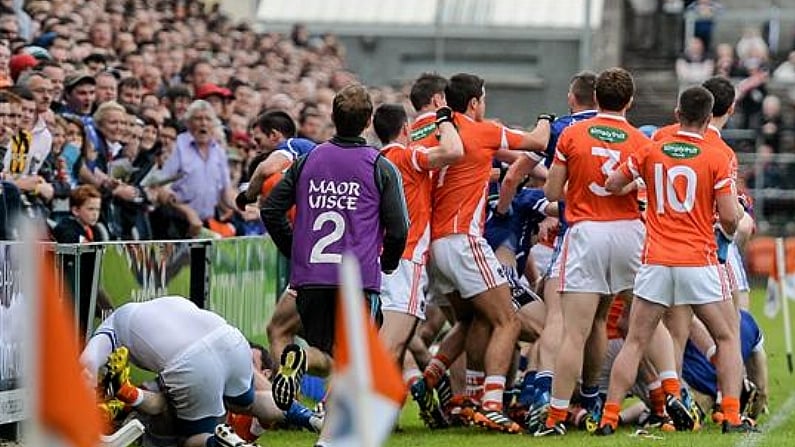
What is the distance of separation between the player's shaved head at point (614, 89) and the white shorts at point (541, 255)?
234 cm

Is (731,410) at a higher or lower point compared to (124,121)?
lower

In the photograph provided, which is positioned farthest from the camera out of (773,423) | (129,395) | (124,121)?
(124,121)

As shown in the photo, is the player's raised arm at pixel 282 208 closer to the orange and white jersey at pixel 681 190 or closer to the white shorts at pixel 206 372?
the white shorts at pixel 206 372

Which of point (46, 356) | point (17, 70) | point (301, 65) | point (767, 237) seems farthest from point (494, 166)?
point (767, 237)

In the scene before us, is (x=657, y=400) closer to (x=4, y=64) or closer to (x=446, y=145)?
(x=446, y=145)

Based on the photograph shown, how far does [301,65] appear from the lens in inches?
1085

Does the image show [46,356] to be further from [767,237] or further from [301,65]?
[767,237]

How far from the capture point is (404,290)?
39.9 feet

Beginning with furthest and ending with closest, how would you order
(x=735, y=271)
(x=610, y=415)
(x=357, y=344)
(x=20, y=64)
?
(x=20, y=64) < (x=735, y=271) < (x=610, y=415) < (x=357, y=344)

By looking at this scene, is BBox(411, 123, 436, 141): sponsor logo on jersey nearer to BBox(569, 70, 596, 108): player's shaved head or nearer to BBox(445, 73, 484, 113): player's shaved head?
BBox(445, 73, 484, 113): player's shaved head

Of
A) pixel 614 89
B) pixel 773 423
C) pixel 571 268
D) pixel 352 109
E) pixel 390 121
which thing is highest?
pixel 614 89

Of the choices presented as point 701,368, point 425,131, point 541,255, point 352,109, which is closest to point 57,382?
point 352,109

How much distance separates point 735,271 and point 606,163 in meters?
1.60

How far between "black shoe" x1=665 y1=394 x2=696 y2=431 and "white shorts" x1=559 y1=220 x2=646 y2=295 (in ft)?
2.53
